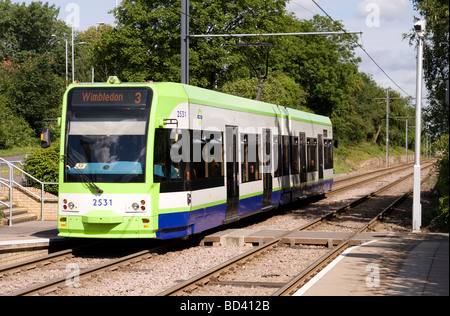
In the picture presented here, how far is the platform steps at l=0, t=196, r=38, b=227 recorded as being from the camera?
697 inches

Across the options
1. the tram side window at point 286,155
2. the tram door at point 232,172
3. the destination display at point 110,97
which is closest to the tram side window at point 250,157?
the tram door at point 232,172

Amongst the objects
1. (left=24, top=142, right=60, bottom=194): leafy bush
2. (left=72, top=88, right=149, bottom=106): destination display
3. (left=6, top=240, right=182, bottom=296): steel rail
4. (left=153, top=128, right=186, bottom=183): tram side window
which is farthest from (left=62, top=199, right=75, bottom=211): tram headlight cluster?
(left=24, top=142, right=60, bottom=194): leafy bush

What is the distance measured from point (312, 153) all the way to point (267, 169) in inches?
291

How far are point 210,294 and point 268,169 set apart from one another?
32.9 ft

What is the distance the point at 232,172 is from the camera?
16.8 m

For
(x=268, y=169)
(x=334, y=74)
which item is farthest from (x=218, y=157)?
(x=334, y=74)

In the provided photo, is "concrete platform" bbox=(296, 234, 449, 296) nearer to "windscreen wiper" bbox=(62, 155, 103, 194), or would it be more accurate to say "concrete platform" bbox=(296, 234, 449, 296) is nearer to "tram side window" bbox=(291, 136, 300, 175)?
"windscreen wiper" bbox=(62, 155, 103, 194)

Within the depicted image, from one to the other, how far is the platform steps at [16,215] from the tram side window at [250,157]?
20.4ft

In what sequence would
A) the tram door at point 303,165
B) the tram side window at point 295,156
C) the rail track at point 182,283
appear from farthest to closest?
the tram door at point 303,165
the tram side window at point 295,156
the rail track at point 182,283

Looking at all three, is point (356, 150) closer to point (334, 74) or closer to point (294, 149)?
point (334, 74)

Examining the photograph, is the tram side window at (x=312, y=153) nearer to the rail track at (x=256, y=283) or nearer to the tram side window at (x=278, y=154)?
the tram side window at (x=278, y=154)

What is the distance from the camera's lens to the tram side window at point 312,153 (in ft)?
86.2

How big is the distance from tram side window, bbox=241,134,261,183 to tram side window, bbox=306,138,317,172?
7503 mm

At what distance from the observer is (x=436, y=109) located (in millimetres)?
20281
